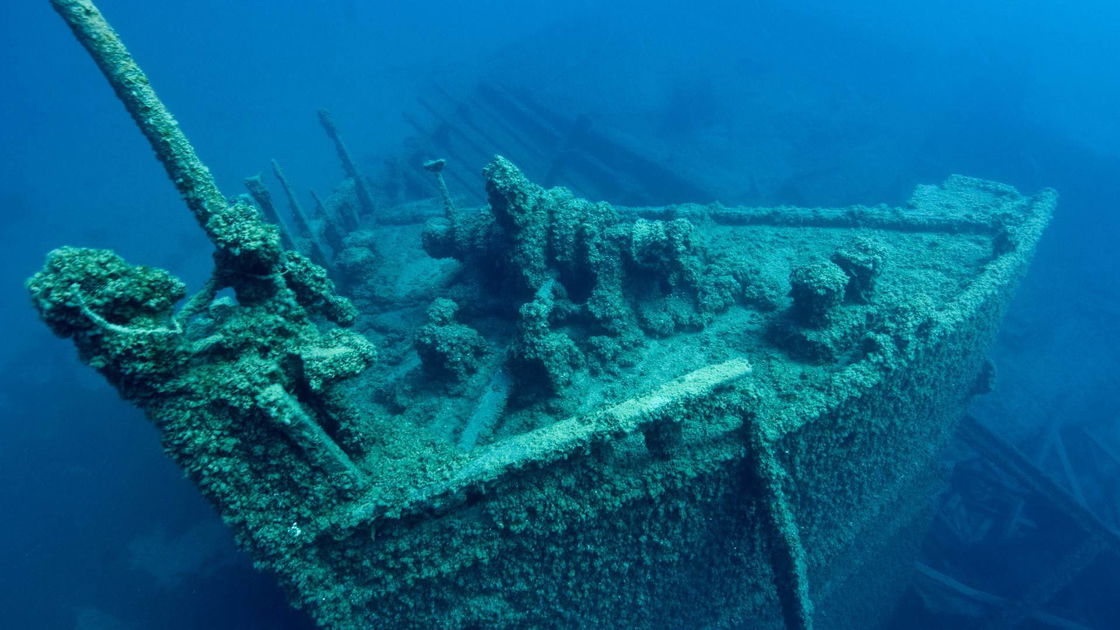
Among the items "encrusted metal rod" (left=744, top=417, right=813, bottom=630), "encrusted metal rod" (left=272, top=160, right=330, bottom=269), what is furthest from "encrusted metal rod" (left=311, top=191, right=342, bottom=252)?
"encrusted metal rod" (left=744, top=417, right=813, bottom=630)

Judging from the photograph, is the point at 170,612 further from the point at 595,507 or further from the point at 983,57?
the point at 983,57

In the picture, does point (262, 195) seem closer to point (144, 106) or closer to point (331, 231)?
point (331, 231)

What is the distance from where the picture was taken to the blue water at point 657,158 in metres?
10.6

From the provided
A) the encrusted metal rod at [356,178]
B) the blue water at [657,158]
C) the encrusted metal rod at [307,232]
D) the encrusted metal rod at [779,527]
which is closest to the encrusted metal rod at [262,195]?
the encrusted metal rod at [307,232]

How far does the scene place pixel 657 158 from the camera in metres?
17.7

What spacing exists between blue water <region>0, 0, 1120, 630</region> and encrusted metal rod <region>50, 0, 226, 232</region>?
8.19m

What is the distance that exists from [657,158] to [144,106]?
16583 mm

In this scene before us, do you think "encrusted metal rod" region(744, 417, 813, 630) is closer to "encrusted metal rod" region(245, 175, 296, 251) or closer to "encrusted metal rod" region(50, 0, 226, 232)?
"encrusted metal rod" region(50, 0, 226, 232)

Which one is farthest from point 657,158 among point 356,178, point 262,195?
point 262,195

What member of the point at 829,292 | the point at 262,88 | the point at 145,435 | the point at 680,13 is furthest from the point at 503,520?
the point at 262,88

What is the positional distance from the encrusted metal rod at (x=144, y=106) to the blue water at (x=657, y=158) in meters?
8.19

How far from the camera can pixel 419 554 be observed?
3338 millimetres

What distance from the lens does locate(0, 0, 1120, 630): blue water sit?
1061 cm

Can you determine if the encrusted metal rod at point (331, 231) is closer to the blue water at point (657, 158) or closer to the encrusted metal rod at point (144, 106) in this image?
the blue water at point (657, 158)
